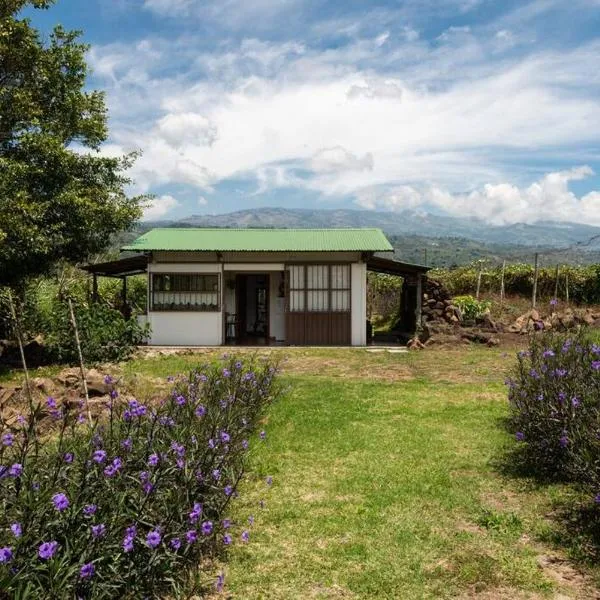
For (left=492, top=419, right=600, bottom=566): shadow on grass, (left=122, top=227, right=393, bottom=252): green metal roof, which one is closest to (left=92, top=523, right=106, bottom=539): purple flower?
(left=492, top=419, right=600, bottom=566): shadow on grass

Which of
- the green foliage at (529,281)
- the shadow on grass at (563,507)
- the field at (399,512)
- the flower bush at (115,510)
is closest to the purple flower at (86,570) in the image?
the flower bush at (115,510)

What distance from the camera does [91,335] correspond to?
12.1 metres

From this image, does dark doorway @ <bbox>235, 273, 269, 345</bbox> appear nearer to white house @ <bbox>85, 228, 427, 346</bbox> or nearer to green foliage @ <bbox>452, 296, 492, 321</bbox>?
white house @ <bbox>85, 228, 427, 346</bbox>

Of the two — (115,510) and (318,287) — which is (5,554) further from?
(318,287)

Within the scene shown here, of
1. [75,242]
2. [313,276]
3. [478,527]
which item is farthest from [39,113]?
[478,527]

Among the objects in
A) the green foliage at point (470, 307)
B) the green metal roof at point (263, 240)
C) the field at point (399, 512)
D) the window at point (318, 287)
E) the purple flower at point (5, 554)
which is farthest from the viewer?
the green foliage at point (470, 307)

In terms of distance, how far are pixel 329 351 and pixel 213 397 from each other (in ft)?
27.7

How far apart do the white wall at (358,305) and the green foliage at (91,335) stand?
6.00 meters

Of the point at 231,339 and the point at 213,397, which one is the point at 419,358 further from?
the point at 213,397

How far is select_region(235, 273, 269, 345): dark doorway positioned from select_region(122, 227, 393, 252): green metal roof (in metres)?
1.34

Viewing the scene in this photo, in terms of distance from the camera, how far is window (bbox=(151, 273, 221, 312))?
15.8 m

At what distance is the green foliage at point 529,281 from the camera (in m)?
22.1

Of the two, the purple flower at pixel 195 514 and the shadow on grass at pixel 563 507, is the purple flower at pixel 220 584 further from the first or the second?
the shadow on grass at pixel 563 507

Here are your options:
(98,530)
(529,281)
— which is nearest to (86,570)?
(98,530)
